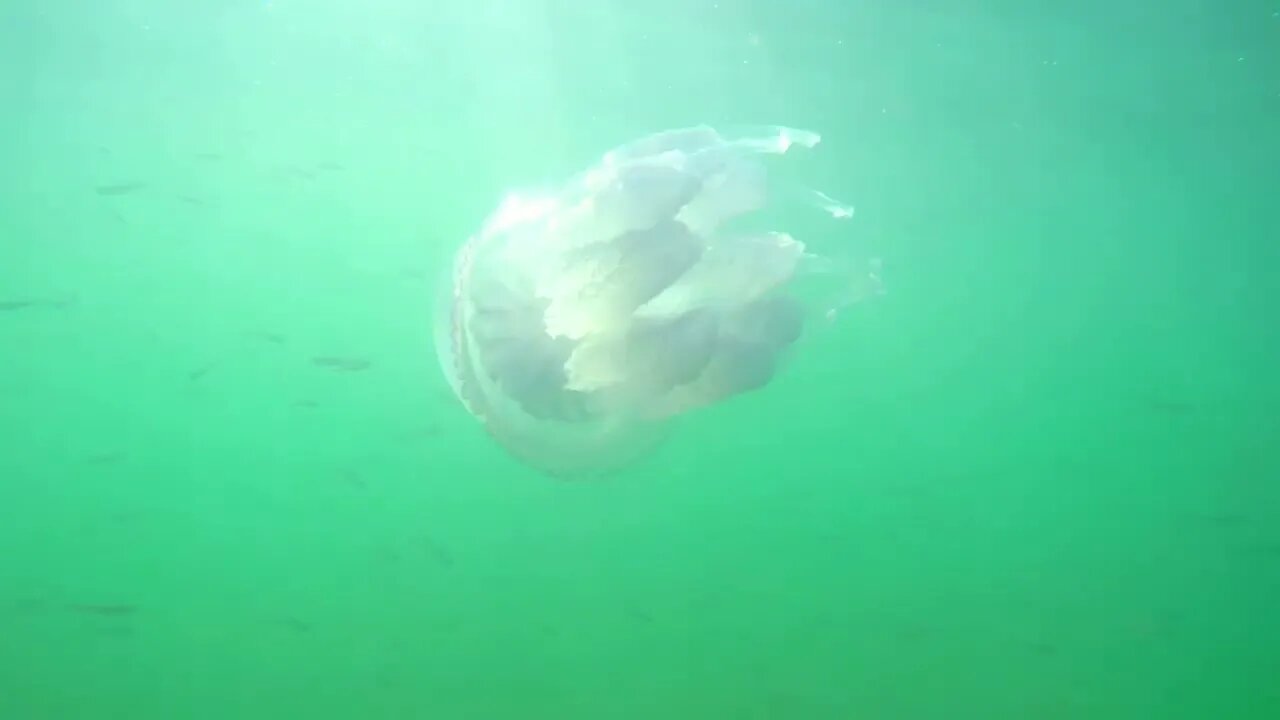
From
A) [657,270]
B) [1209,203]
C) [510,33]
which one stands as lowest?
[657,270]

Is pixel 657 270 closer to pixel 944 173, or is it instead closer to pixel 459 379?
pixel 459 379

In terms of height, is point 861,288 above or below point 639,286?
above

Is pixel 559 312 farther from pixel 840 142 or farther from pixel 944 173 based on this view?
pixel 944 173

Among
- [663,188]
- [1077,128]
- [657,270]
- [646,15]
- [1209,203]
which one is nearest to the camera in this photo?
[663,188]

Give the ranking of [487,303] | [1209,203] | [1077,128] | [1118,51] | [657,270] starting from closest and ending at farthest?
[657,270] → [487,303] → [1118,51] → [1077,128] → [1209,203]

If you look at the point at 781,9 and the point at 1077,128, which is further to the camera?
the point at 1077,128

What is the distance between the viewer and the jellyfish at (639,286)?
2.23 metres

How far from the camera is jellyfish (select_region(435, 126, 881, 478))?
2.23m

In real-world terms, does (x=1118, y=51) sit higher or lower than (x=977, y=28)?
higher

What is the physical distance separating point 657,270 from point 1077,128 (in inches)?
187

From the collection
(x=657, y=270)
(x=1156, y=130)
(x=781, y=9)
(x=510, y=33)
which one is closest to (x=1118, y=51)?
(x=1156, y=130)

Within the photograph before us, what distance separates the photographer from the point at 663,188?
221 centimetres

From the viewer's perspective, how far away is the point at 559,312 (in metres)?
2.44

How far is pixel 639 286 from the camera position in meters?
2.36
